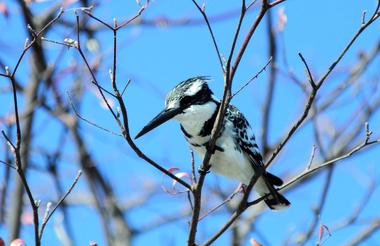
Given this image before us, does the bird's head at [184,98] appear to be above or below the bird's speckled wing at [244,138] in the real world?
above

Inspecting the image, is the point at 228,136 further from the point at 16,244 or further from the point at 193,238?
the point at 16,244

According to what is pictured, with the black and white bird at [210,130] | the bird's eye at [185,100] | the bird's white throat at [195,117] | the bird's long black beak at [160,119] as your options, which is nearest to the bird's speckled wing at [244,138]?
the black and white bird at [210,130]

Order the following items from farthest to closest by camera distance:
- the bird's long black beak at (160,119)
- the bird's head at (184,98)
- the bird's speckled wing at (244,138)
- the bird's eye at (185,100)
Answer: the bird's speckled wing at (244,138) < the bird's eye at (185,100) < the bird's head at (184,98) < the bird's long black beak at (160,119)

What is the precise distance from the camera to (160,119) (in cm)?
342

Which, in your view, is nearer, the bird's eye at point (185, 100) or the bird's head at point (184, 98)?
the bird's head at point (184, 98)

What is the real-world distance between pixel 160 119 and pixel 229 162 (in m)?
0.53

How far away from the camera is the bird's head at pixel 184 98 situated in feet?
11.5

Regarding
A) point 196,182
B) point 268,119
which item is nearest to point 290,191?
point 268,119

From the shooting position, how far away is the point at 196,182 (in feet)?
9.78

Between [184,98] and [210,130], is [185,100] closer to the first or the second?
[184,98]

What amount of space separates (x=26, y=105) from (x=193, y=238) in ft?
8.94

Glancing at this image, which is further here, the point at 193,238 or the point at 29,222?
the point at 29,222

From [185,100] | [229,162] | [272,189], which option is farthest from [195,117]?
[272,189]

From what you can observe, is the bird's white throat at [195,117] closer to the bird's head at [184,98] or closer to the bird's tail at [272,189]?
the bird's head at [184,98]
